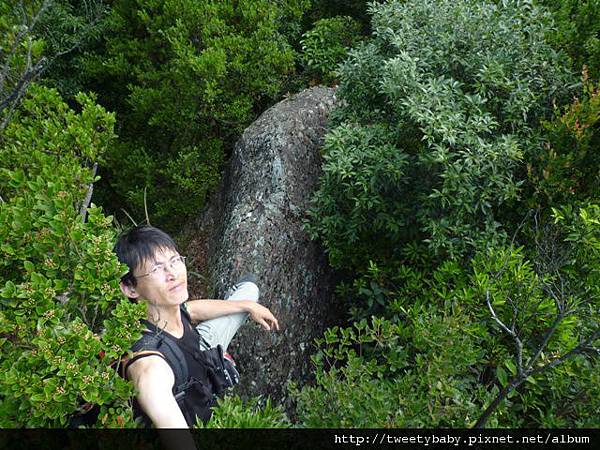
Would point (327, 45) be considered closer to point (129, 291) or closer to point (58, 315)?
point (129, 291)

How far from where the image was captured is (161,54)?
7.63 meters

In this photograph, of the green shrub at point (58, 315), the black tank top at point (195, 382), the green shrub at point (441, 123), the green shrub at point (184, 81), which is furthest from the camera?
the green shrub at point (184, 81)

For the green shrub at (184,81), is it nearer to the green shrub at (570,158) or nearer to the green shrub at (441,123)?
the green shrub at (441,123)

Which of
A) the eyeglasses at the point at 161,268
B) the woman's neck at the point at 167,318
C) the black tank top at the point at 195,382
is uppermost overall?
the eyeglasses at the point at 161,268

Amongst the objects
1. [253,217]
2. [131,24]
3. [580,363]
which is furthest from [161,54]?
[580,363]

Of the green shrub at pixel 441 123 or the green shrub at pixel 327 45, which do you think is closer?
the green shrub at pixel 441 123

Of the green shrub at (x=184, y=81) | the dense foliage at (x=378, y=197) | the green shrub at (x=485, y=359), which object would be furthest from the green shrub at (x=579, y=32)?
the green shrub at (x=184, y=81)

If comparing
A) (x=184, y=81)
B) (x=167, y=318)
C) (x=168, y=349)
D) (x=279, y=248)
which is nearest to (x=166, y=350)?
(x=168, y=349)

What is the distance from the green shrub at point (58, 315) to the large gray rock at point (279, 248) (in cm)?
263

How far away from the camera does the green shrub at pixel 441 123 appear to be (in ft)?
14.5

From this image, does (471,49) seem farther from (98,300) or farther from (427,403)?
(98,300)

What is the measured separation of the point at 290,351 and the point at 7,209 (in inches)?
129

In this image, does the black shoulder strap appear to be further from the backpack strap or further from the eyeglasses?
the eyeglasses

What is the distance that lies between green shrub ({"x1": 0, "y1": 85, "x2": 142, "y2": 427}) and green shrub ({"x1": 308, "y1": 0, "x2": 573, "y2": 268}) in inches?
104
